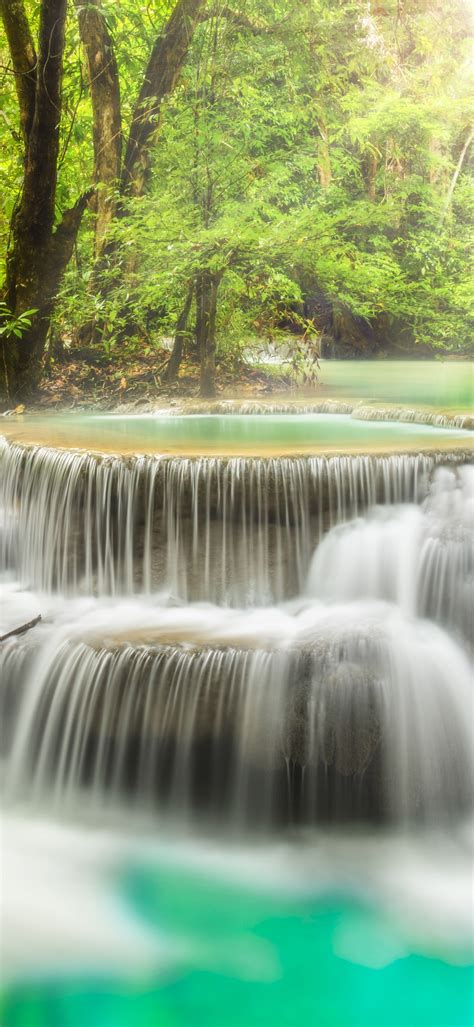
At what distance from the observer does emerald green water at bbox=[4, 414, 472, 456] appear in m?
5.36

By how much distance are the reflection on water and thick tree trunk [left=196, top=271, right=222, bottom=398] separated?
19.7 feet

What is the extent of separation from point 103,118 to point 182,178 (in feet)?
3.37

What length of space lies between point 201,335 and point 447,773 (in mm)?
6333

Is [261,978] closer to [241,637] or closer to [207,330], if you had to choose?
[241,637]

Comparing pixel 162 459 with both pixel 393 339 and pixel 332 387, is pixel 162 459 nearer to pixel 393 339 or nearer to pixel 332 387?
pixel 332 387

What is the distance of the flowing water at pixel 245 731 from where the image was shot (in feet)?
10.1

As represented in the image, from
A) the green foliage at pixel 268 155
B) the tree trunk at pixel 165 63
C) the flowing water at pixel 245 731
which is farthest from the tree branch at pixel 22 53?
the flowing water at pixel 245 731

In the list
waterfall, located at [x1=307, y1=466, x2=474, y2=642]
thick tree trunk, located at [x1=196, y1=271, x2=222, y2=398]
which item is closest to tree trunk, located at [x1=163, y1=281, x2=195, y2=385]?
thick tree trunk, located at [x1=196, y1=271, x2=222, y2=398]

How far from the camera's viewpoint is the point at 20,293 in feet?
28.5

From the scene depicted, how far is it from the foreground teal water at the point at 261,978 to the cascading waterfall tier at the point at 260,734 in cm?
41

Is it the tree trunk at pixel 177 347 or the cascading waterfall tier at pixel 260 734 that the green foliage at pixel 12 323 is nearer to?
the tree trunk at pixel 177 347

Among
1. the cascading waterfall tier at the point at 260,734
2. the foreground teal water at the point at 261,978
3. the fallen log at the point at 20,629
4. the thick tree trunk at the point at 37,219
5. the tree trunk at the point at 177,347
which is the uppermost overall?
the thick tree trunk at the point at 37,219

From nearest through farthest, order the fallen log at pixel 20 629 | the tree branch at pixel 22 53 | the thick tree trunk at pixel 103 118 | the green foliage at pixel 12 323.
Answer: the fallen log at pixel 20 629 → the tree branch at pixel 22 53 → the green foliage at pixel 12 323 → the thick tree trunk at pixel 103 118

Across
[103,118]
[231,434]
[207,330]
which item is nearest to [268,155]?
[103,118]
